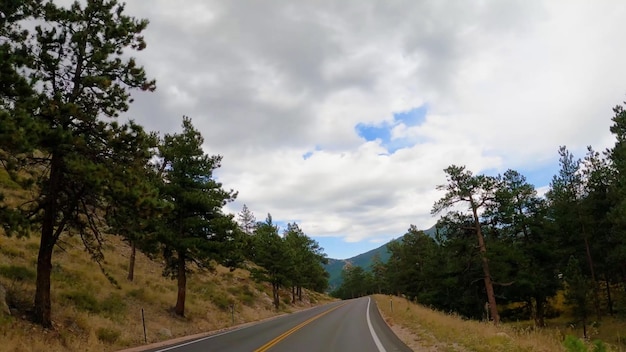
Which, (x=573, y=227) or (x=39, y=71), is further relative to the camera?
(x=573, y=227)

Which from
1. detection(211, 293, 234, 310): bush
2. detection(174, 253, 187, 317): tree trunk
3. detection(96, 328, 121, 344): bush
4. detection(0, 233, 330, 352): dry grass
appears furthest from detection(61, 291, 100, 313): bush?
detection(211, 293, 234, 310): bush

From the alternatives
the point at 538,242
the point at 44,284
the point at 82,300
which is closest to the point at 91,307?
the point at 82,300

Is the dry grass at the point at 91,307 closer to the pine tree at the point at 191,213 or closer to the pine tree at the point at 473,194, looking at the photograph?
the pine tree at the point at 191,213

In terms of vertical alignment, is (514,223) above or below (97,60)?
below

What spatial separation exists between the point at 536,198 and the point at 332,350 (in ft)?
120

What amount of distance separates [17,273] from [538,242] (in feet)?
139

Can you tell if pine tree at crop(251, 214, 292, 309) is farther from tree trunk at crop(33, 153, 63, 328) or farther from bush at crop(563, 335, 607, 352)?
bush at crop(563, 335, 607, 352)

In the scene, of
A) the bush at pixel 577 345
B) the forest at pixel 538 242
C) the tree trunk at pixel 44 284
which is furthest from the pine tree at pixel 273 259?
the bush at pixel 577 345

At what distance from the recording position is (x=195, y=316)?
25.8m

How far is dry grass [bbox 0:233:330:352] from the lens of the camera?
1298 centimetres

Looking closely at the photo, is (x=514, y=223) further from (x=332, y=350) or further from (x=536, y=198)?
(x=332, y=350)

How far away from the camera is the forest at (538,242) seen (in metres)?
31.5

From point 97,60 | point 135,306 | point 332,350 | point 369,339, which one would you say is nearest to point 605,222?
point 369,339

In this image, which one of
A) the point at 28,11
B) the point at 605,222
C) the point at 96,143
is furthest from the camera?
the point at 605,222
